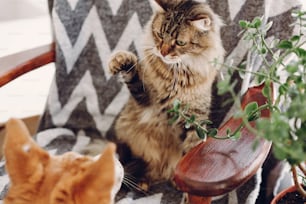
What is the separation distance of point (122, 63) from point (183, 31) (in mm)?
187

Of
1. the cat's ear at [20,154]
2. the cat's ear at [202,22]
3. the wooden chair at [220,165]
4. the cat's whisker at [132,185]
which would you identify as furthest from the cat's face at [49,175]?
the cat's ear at [202,22]

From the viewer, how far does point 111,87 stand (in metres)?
1.44

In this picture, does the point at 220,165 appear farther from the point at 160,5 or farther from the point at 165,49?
the point at 160,5

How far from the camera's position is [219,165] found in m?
0.99

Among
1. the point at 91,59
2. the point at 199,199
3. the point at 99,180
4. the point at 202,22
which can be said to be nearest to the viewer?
the point at 99,180

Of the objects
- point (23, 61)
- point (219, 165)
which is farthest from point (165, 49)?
point (23, 61)

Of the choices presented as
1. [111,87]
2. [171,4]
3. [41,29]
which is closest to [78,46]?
[111,87]

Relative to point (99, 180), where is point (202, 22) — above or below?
above

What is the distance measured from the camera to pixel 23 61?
4.39 feet

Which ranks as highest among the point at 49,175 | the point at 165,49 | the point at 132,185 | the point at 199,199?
the point at 165,49

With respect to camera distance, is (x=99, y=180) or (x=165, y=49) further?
(x=165, y=49)

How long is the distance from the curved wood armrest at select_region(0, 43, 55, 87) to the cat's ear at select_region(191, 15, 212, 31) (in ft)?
1.65

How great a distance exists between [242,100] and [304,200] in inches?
11.8

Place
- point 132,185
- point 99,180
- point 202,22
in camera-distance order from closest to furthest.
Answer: point 99,180 < point 202,22 < point 132,185
